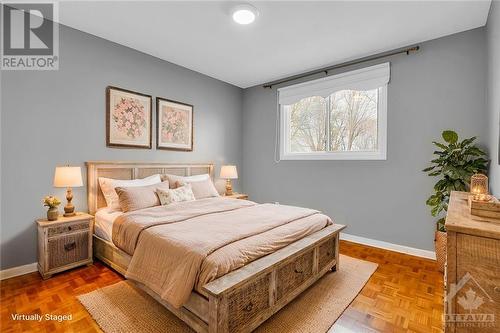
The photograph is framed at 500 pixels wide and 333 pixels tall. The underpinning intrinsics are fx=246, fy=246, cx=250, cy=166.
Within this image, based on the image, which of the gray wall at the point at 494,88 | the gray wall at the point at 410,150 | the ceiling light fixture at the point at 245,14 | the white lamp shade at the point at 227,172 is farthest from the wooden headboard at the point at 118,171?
the gray wall at the point at 494,88

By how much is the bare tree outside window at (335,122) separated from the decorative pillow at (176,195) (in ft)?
6.80

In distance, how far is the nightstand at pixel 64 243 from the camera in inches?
94.9

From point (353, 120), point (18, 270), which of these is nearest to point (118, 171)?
point (18, 270)

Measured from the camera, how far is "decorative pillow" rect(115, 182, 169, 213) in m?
2.68

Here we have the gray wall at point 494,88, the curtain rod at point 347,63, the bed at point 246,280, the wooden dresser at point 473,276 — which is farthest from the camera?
the curtain rod at point 347,63

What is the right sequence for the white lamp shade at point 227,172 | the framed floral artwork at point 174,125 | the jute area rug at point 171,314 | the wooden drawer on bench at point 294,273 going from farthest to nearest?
1. the white lamp shade at point 227,172
2. the framed floral artwork at point 174,125
3. the wooden drawer on bench at point 294,273
4. the jute area rug at point 171,314

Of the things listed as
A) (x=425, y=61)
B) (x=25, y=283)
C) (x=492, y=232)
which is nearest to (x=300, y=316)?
(x=492, y=232)

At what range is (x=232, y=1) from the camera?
7.59 ft

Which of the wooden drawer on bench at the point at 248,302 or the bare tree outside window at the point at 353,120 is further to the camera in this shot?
the bare tree outside window at the point at 353,120

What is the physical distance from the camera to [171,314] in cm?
189

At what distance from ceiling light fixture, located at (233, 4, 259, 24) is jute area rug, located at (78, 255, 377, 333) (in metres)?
2.71

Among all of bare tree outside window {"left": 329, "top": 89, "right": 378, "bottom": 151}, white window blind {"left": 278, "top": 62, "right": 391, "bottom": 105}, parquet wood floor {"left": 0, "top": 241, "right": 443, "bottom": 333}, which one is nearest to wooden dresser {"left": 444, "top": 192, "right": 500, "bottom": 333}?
parquet wood floor {"left": 0, "top": 241, "right": 443, "bottom": 333}

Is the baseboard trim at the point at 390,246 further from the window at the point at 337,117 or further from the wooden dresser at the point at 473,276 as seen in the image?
the wooden dresser at the point at 473,276

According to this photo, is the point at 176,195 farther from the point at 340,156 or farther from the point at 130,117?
the point at 340,156
